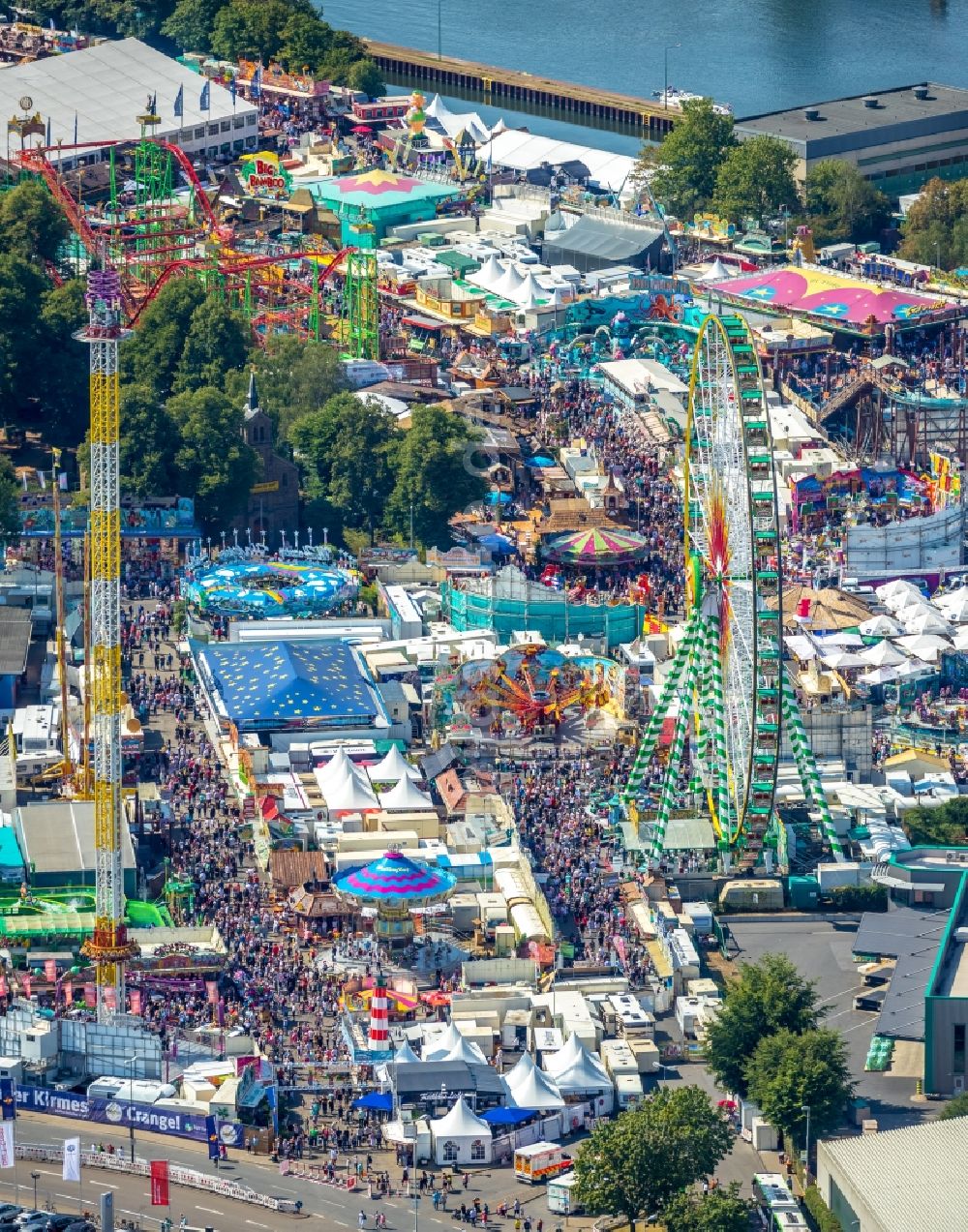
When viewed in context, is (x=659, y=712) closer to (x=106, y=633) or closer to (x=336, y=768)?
(x=336, y=768)

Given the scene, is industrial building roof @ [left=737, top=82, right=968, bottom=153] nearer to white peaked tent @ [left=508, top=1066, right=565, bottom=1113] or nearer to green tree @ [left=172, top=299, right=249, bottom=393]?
green tree @ [left=172, top=299, right=249, bottom=393]

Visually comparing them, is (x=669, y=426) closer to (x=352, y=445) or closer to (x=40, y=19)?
(x=352, y=445)

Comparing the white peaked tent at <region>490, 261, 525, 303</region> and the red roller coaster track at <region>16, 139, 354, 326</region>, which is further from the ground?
the red roller coaster track at <region>16, 139, 354, 326</region>

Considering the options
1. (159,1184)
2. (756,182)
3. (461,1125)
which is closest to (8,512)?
(461,1125)

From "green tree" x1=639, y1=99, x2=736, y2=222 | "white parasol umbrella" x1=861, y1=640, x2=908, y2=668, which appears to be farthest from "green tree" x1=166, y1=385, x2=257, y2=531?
"green tree" x1=639, y1=99, x2=736, y2=222

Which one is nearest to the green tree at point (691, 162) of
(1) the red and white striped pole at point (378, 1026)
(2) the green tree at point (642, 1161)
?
(1) the red and white striped pole at point (378, 1026)

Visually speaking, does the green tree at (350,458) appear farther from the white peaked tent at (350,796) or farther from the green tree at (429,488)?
the white peaked tent at (350,796)

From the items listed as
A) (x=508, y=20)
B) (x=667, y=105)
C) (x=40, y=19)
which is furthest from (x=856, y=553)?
(x=508, y=20)

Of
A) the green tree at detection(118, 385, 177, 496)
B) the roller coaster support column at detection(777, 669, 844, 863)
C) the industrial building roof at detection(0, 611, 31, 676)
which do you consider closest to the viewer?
the roller coaster support column at detection(777, 669, 844, 863)
